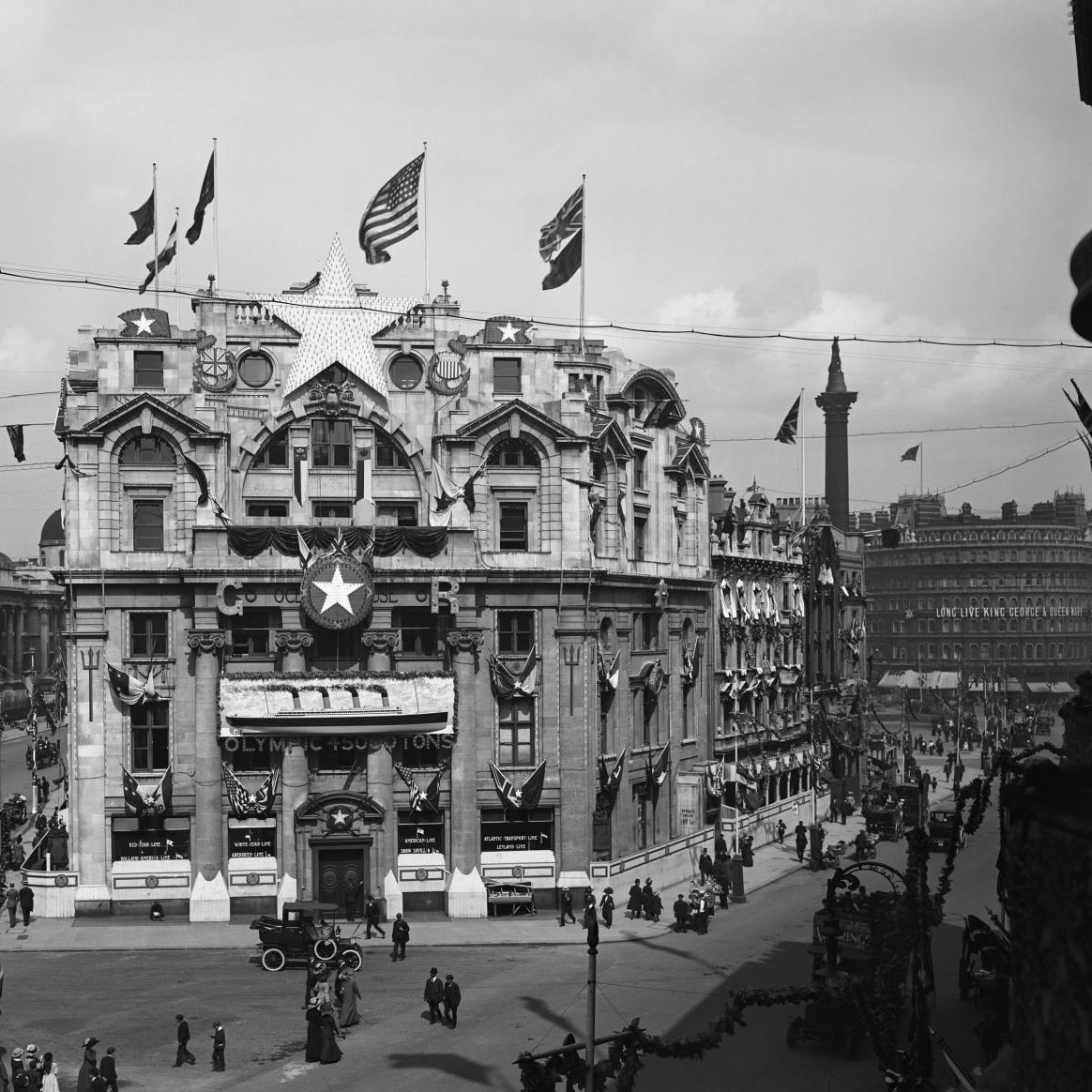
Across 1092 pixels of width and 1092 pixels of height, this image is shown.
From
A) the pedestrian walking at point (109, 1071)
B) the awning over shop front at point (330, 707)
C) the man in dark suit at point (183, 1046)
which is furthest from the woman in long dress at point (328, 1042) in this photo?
the awning over shop front at point (330, 707)

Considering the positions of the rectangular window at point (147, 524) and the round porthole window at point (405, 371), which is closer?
the rectangular window at point (147, 524)

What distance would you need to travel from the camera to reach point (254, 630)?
2250 inches

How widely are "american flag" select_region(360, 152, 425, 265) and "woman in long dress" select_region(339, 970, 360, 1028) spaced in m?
28.0

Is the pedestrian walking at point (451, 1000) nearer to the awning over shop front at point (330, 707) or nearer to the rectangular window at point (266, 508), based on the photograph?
the awning over shop front at point (330, 707)

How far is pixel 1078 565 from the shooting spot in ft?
603

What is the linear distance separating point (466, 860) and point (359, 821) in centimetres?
427

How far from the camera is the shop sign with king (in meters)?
56.1

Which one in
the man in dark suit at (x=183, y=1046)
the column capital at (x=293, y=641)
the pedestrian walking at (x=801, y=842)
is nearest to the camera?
the man in dark suit at (x=183, y=1046)

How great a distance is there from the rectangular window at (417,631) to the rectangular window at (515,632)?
2.64m

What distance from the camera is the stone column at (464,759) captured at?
56469 millimetres

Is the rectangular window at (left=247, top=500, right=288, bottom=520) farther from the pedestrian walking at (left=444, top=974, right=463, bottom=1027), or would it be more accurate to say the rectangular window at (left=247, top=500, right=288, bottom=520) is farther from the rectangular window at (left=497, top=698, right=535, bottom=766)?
the pedestrian walking at (left=444, top=974, right=463, bottom=1027)

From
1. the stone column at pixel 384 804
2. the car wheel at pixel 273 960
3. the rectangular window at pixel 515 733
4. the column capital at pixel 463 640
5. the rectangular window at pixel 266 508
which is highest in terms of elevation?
the rectangular window at pixel 266 508

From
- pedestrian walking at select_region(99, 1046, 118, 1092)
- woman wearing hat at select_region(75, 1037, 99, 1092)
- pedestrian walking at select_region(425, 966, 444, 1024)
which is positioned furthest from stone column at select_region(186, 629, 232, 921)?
pedestrian walking at select_region(99, 1046, 118, 1092)

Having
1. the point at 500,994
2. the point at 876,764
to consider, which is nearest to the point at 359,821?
the point at 500,994
